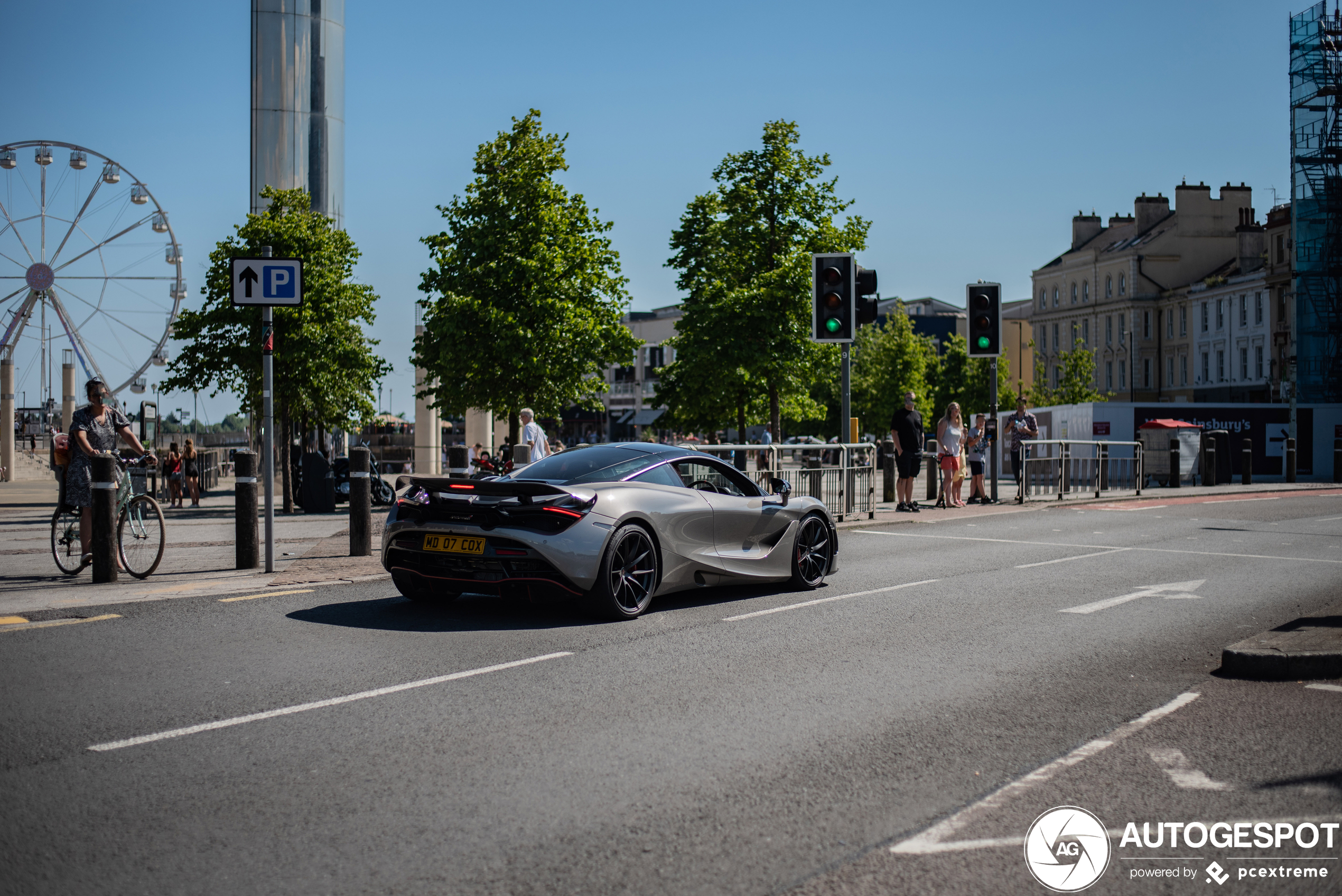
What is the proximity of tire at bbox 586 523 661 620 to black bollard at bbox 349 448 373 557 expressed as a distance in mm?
4572

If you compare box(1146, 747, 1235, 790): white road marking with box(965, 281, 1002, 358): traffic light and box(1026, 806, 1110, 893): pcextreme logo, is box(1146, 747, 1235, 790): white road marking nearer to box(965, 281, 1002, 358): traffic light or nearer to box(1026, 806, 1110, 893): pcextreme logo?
box(1026, 806, 1110, 893): pcextreme logo

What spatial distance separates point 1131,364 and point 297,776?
84561 mm

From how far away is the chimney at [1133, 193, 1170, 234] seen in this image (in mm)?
87062

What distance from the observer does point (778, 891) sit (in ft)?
11.0

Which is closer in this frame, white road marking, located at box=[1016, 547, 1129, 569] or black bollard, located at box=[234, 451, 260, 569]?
black bollard, located at box=[234, 451, 260, 569]

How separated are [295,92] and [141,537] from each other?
114ft

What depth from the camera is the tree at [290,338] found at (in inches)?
957

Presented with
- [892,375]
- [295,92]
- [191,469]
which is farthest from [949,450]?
[892,375]

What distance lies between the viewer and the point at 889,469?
71.2ft

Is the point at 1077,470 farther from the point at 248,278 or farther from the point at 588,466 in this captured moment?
the point at 248,278

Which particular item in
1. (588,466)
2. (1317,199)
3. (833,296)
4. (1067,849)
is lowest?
(1067,849)

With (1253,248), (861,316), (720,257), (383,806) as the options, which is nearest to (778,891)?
(383,806)

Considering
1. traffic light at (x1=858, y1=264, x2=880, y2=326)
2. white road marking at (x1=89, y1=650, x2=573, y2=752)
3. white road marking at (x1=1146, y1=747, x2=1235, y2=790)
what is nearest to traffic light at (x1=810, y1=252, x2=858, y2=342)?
traffic light at (x1=858, y1=264, x2=880, y2=326)

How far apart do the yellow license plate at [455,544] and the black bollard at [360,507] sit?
161 inches
